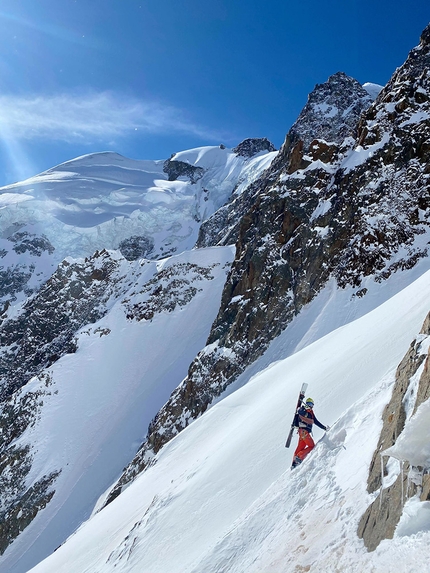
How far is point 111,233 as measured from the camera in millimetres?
103562

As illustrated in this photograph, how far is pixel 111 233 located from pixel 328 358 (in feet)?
308

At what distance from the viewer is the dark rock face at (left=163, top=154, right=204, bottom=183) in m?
142

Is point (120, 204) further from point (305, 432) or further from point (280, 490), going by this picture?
point (280, 490)

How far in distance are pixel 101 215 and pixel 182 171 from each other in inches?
1687

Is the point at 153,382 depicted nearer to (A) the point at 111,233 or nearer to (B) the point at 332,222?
(B) the point at 332,222

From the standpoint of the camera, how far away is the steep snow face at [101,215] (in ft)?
329

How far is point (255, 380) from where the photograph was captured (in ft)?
69.6

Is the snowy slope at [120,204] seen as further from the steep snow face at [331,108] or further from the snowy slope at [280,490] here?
the snowy slope at [280,490]


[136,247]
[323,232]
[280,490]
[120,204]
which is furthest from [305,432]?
[120,204]

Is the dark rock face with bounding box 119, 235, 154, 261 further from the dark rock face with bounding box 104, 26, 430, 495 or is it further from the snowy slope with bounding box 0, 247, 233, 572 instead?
the dark rock face with bounding box 104, 26, 430, 495

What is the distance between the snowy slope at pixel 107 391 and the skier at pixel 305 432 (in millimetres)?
27394

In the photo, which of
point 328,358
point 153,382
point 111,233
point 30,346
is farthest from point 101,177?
point 328,358

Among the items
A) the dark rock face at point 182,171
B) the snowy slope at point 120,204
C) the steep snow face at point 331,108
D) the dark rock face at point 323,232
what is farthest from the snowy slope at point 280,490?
the dark rock face at point 182,171

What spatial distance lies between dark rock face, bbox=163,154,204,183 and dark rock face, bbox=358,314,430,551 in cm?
13548
